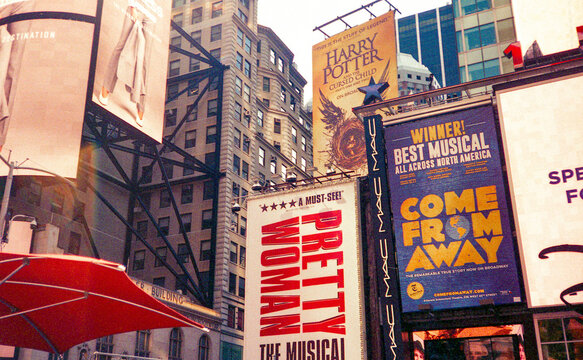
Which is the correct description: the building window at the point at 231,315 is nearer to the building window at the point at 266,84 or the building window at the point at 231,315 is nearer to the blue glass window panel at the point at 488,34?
the building window at the point at 266,84

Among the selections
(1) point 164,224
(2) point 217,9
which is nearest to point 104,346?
(1) point 164,224

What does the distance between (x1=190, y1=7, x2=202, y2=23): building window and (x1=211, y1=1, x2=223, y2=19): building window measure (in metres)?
1.82

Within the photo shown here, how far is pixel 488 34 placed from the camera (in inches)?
2334

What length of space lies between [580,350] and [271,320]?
1765 centimetres

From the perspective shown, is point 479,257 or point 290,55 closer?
point 479,257

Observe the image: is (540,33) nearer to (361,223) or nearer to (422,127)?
(422,127)

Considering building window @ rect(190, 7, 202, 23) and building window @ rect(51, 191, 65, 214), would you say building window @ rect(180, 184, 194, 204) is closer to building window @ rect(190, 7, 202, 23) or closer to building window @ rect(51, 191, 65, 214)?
building window @ rect(51, 191, 65, 214)

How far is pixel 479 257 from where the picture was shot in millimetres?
35062

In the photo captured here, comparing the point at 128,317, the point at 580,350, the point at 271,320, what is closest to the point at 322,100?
the point at 271,320

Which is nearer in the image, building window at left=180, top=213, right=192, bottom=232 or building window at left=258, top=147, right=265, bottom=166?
building window at left=180, top=213, right=192, bottom=232

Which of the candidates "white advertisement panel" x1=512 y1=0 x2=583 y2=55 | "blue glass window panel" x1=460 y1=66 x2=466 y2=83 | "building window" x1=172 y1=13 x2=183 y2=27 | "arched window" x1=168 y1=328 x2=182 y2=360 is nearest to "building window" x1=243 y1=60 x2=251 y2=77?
"building window" x1=172 y1=13 x2=183 y2=27

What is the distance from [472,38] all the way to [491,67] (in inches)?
150

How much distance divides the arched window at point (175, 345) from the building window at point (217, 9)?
40029 millimetres

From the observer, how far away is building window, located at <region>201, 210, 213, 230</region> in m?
67.3
